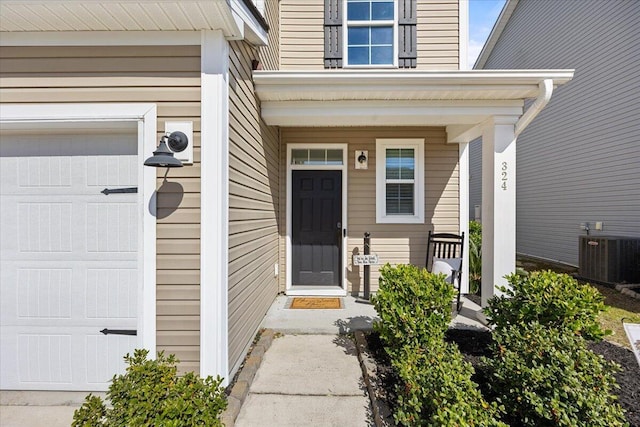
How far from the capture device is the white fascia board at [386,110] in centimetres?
335

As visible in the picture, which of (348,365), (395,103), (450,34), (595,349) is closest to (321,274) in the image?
(348,365)

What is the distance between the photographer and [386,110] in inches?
133

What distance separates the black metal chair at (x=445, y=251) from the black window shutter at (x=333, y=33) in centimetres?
304

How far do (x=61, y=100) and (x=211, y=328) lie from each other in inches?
77.6

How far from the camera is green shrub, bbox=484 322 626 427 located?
1.65m

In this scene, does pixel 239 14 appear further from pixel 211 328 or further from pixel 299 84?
pixel 211 328

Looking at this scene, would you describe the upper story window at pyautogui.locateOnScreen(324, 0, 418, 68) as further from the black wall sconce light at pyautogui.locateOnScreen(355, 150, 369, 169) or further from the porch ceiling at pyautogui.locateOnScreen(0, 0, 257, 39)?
the porch ceiling at pyautogui.locateOnScreen(0, 0, 257, 39)

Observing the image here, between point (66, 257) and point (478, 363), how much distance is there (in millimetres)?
3350

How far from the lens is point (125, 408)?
4.68 feet

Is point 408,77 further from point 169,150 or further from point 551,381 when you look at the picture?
point 551,381

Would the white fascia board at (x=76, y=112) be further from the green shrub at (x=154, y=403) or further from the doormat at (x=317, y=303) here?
the doormat at (x=317, y=303)

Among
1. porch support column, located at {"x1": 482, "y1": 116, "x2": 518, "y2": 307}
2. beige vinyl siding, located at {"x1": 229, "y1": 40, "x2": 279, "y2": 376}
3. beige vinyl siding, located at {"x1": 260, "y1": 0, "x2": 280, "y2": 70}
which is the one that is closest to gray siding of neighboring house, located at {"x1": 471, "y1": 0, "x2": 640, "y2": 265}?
porch support column, located at {"x1": 482, "y1": 116, "x2": 518, "y2": 307}

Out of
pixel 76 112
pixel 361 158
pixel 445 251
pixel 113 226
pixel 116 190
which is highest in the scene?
pixel 361 158

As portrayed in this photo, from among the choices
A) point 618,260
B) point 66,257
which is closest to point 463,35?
point 618,260
